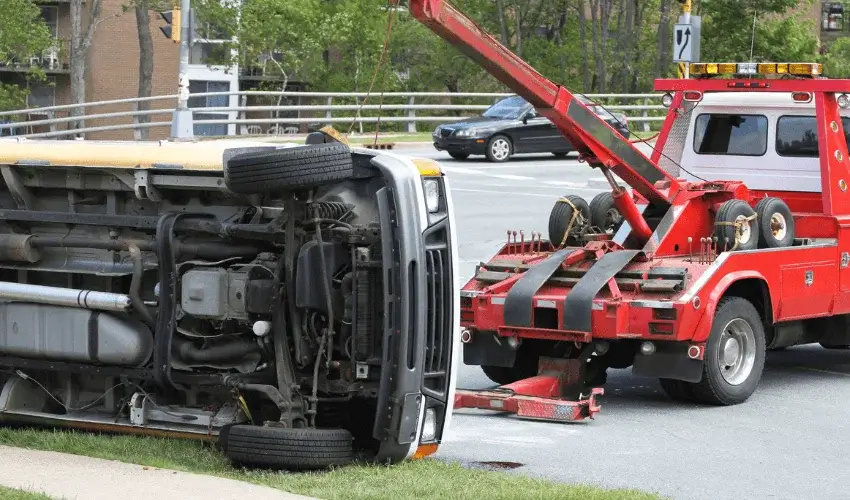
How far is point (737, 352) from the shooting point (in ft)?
36.2

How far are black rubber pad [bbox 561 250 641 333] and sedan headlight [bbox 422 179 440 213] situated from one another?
2297mm

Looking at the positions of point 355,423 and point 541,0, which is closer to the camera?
point 355,423

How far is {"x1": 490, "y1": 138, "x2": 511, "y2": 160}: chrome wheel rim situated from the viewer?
32.8 m

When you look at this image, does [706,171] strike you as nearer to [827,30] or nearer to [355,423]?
[355,423]

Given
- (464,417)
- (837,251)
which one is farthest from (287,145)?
(837,251)

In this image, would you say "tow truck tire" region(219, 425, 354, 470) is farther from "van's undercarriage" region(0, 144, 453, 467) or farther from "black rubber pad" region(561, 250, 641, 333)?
"black rubber pad" region(561, 250, 641, 333)

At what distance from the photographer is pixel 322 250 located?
8.15m

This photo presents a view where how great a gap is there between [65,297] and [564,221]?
15.0ft

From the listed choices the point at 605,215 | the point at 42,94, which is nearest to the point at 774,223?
the point at 605,215

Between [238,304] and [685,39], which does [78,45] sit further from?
[238,304]

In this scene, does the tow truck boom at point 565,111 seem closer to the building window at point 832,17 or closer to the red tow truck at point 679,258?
the red tow truck at point 679,258

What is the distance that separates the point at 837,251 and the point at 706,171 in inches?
64.5

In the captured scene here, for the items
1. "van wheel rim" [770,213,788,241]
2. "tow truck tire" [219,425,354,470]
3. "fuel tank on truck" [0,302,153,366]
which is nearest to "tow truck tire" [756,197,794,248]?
"van wheel rim" [770,213,788,241]

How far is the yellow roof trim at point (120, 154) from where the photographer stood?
27.6 ft
